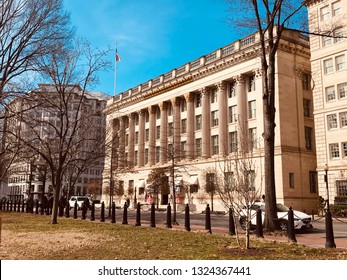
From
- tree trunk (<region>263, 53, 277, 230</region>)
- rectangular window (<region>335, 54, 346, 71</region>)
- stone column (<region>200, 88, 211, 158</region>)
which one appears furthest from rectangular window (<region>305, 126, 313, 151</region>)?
tree trunk (<region>263, 53, 277, 230</region>)

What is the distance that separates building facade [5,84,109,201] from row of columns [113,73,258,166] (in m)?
7.26

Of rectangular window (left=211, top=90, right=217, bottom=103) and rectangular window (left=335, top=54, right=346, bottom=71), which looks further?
rectangular window (left=211, top=90, right=217, bottom=103)

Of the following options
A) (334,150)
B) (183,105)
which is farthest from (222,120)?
(334,150)

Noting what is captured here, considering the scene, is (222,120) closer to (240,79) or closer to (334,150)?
(240,79)

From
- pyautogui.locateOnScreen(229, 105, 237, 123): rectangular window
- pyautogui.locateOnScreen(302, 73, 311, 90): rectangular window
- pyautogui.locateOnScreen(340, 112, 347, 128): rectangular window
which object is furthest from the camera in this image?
pyautogui.locateOnScreen(229, 105, 237, 123): rectangular window

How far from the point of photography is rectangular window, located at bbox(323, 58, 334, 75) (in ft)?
120

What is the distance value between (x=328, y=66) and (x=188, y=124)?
2185 cm

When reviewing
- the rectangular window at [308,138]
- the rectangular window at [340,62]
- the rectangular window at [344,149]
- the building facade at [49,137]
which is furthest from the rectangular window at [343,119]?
the building facade at [49,137]

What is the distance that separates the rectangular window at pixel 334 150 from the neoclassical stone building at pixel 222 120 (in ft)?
16.9

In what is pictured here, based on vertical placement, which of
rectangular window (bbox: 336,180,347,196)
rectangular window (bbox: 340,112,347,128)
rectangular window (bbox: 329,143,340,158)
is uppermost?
rectangular window (bbox: 340,112,347,128)

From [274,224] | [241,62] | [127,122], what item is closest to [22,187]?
[127,122]

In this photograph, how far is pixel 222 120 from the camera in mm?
47469

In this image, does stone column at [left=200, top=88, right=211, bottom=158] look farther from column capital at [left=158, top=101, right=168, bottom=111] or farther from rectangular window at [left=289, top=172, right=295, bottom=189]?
rectangular window at [left=289, top=172, right=295, bottom=189]

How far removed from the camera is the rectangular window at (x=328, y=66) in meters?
36.4
